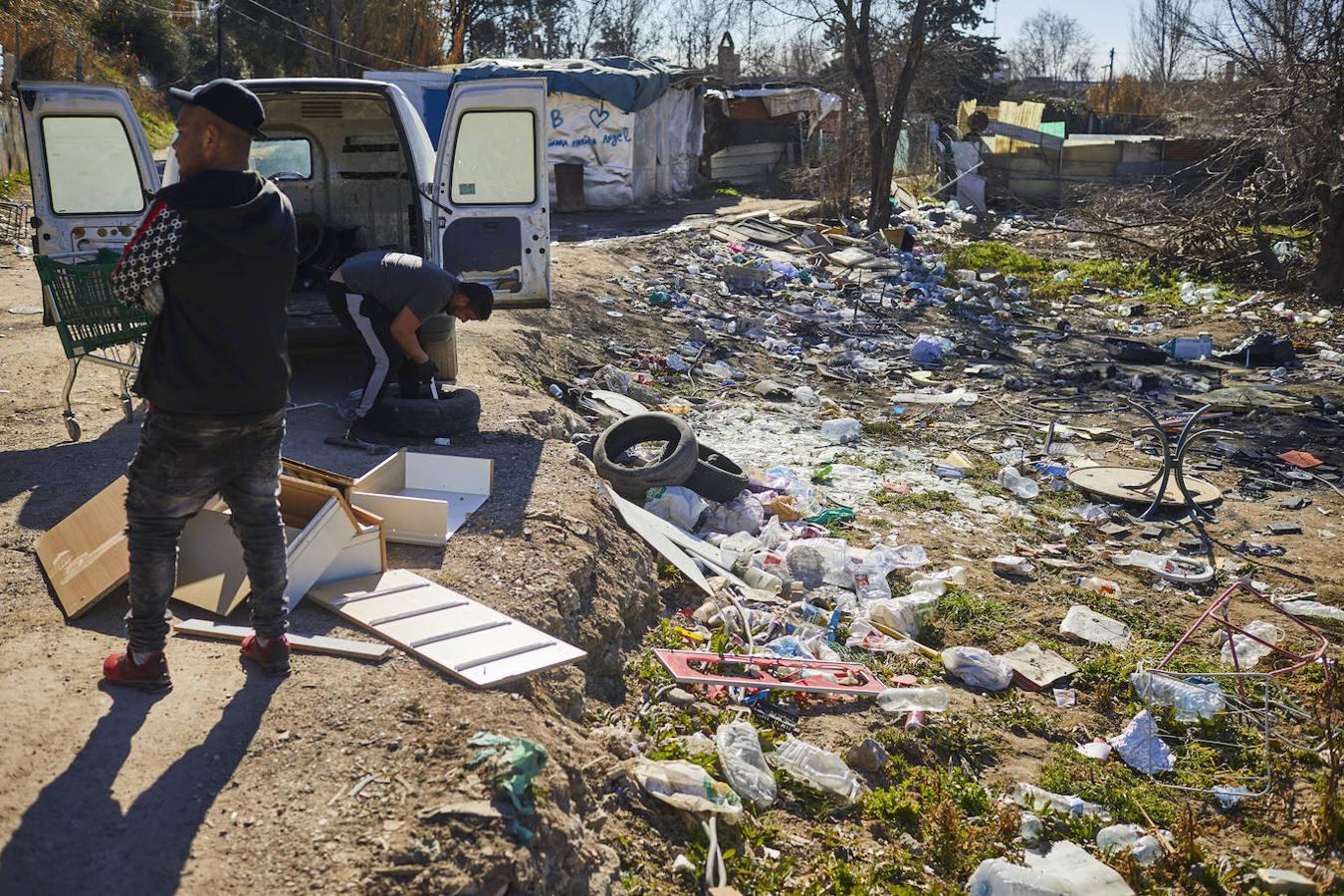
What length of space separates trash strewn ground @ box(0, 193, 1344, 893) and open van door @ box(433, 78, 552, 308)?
36.3 inches

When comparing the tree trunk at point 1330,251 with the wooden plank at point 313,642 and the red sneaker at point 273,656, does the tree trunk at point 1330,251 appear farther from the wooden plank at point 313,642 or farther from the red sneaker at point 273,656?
the red sneaker at point 273,656

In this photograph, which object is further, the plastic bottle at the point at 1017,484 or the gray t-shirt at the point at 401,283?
the plastic bottle at the point at 1017,484

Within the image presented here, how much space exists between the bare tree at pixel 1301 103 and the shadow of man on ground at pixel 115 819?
15.2 meters

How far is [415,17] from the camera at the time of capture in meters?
29.5

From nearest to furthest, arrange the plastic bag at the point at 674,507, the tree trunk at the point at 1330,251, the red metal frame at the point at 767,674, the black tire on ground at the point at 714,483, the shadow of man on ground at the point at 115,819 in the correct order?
the shadow of man on ground at the point at 115,819
the red metal frame at the point at 767,674
the plastic bag at the point at 674,507
the black tire on ground at the point at 714,483
the tree trunk at the point at 1330,251

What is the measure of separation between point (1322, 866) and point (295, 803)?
367 centimetres

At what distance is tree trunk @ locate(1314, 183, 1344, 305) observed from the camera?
14109 millimetres

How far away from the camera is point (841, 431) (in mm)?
8992

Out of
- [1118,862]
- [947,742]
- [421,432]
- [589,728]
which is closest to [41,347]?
[421,432]

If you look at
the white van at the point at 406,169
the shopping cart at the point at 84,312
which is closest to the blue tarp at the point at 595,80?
the white van at the point at 406,169

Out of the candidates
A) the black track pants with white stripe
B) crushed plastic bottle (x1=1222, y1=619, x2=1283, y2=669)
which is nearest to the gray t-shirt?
the black track pants with white stripe

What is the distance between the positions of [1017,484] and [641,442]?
2.93 m

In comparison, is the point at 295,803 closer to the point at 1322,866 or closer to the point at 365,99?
the point at 1322,866

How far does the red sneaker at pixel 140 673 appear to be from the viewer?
10.5 feet
